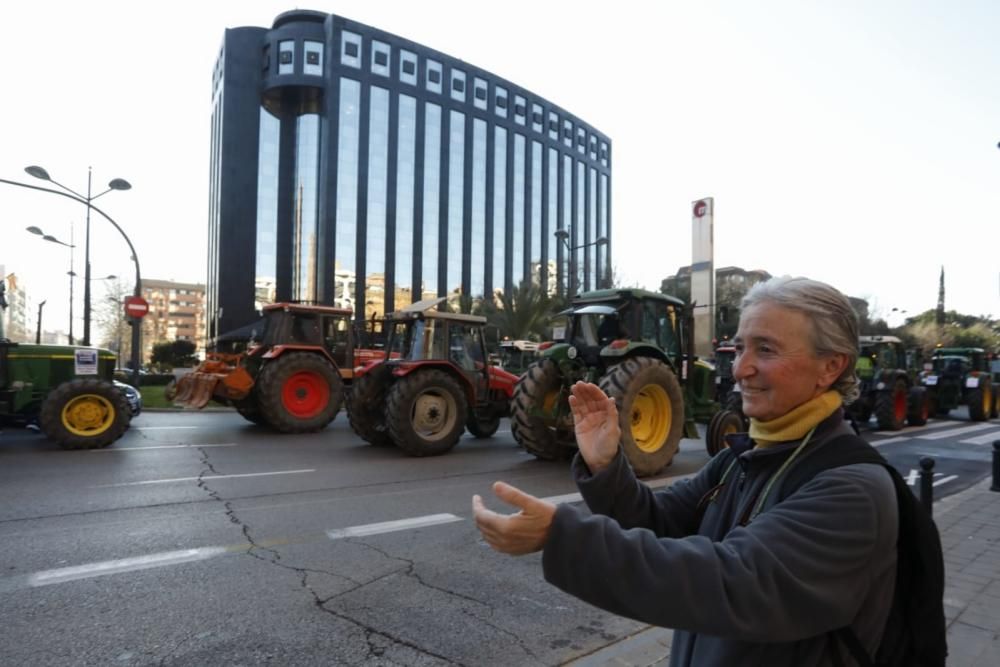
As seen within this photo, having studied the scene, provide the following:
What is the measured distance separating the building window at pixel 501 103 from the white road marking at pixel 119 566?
63.9 meters

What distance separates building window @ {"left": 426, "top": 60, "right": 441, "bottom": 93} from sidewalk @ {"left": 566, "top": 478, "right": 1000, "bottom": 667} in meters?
58.8

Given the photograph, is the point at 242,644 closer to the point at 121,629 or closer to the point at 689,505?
the point at 121,629

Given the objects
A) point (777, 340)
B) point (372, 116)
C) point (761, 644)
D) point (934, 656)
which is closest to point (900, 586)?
point (934, 656)

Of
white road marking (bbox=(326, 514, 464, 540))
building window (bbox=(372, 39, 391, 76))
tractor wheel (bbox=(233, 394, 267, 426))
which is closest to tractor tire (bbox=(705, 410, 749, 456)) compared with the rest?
white road marking (bbox=(326, 514, 464, 540))

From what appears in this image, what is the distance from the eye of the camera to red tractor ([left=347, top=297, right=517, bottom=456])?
911 centimetres

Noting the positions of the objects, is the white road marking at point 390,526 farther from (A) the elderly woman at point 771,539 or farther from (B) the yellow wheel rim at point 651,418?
(A) the elderly woman at point 771,539

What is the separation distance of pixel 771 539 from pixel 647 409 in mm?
7495

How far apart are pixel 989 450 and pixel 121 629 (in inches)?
547

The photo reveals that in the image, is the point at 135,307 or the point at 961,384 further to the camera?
the point at 961,384

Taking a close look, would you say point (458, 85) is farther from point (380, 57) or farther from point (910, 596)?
point (910, 596)

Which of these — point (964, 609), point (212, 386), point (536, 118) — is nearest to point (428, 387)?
point (212, 386)

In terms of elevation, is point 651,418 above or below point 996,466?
above

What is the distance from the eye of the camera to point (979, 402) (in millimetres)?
16734

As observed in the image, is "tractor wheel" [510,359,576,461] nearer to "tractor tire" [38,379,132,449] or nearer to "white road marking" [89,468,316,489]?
"white road marking" [89,468,316,489]
